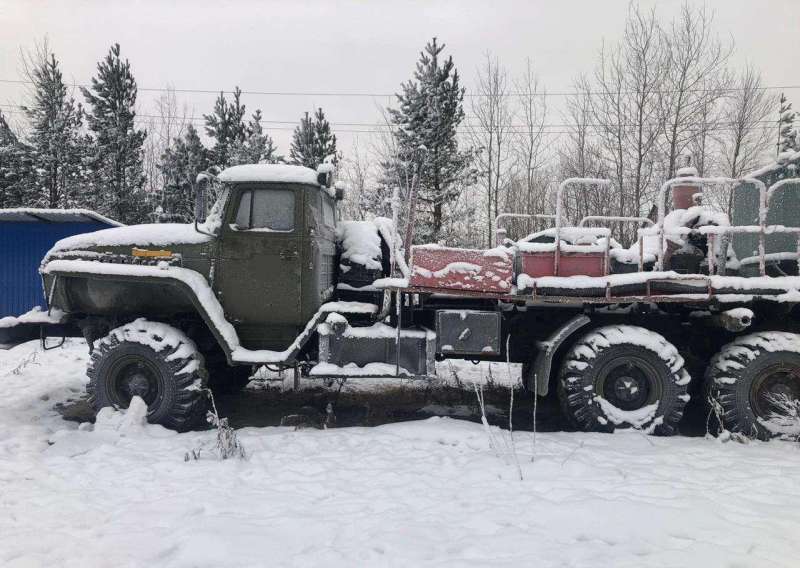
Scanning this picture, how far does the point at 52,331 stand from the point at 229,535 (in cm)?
412

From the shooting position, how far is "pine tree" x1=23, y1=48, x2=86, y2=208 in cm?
2192

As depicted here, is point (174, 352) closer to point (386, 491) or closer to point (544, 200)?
point (386, 491)

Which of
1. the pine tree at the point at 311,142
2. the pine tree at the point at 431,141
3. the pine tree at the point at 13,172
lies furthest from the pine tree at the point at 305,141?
the pine tree at the point at 13,172

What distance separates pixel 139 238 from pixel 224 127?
21010mm

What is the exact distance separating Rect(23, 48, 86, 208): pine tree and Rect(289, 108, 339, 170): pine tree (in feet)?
30.3

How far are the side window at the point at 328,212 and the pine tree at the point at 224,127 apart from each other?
19.9m

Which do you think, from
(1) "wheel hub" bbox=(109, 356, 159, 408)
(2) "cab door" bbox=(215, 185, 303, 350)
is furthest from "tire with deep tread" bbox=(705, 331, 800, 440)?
(1) "wheel hub" bbox=(109, 356, 159, 408)

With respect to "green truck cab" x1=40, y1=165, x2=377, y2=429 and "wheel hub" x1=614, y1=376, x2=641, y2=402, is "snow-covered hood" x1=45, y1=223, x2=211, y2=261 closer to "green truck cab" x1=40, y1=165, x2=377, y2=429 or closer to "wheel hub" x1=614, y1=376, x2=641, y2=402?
"green truck cab" x1=40, y1=165, x2=377, y2=429

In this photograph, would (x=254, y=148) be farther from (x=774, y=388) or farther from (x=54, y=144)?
(x=774, y=388)

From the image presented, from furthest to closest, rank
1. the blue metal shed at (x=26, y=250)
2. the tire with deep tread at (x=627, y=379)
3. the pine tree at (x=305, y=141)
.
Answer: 1. the pine tree at (x=305, y=141)
2. the blue metal shed at (x=26, y=250)
3. the tire with deep tread at (x=627, y=379)

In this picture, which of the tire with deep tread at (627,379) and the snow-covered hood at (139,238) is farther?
the snow-covered hood at (139,238)

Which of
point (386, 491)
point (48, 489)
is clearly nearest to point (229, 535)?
point (386, 491)

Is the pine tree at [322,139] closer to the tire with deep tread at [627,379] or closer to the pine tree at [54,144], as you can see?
the pine tree at [54,144]

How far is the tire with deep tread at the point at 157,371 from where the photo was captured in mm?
5051
